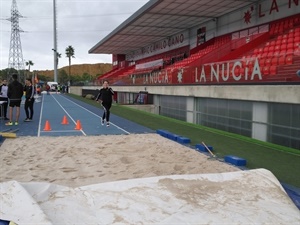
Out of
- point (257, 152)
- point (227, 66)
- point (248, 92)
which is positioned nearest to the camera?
point (257, 152)

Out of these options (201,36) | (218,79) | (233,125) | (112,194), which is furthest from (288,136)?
(201,36)

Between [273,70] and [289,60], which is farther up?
[289,60]

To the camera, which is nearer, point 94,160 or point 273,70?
point 94,160

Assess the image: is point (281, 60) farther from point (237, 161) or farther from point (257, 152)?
point (237, 161)

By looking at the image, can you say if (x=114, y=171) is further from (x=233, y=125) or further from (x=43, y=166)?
(x=233, y=125)

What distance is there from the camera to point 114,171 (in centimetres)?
667

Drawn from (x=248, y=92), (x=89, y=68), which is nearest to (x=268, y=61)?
(x=248, y=92)

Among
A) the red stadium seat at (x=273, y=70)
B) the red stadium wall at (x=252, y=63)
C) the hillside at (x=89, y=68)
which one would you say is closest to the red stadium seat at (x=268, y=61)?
the red stadium wall at (x=252, y=63)

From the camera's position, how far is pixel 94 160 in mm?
7684

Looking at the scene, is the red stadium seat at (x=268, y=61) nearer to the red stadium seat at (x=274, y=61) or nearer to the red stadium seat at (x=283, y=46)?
the red stadium seat at (x=274, y=61)

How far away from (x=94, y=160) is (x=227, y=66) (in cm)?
819

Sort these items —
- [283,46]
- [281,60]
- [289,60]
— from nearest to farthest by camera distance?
1. [289,60]
2. [281,60]
3. [283,46]

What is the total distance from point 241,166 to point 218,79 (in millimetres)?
7458

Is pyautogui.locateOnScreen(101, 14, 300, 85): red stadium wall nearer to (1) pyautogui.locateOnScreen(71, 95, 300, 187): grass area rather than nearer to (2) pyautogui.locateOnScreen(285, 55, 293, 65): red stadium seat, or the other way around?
(2) pyautogui.locateOnScreen(285, 55, 293, 65): red stadium seat
